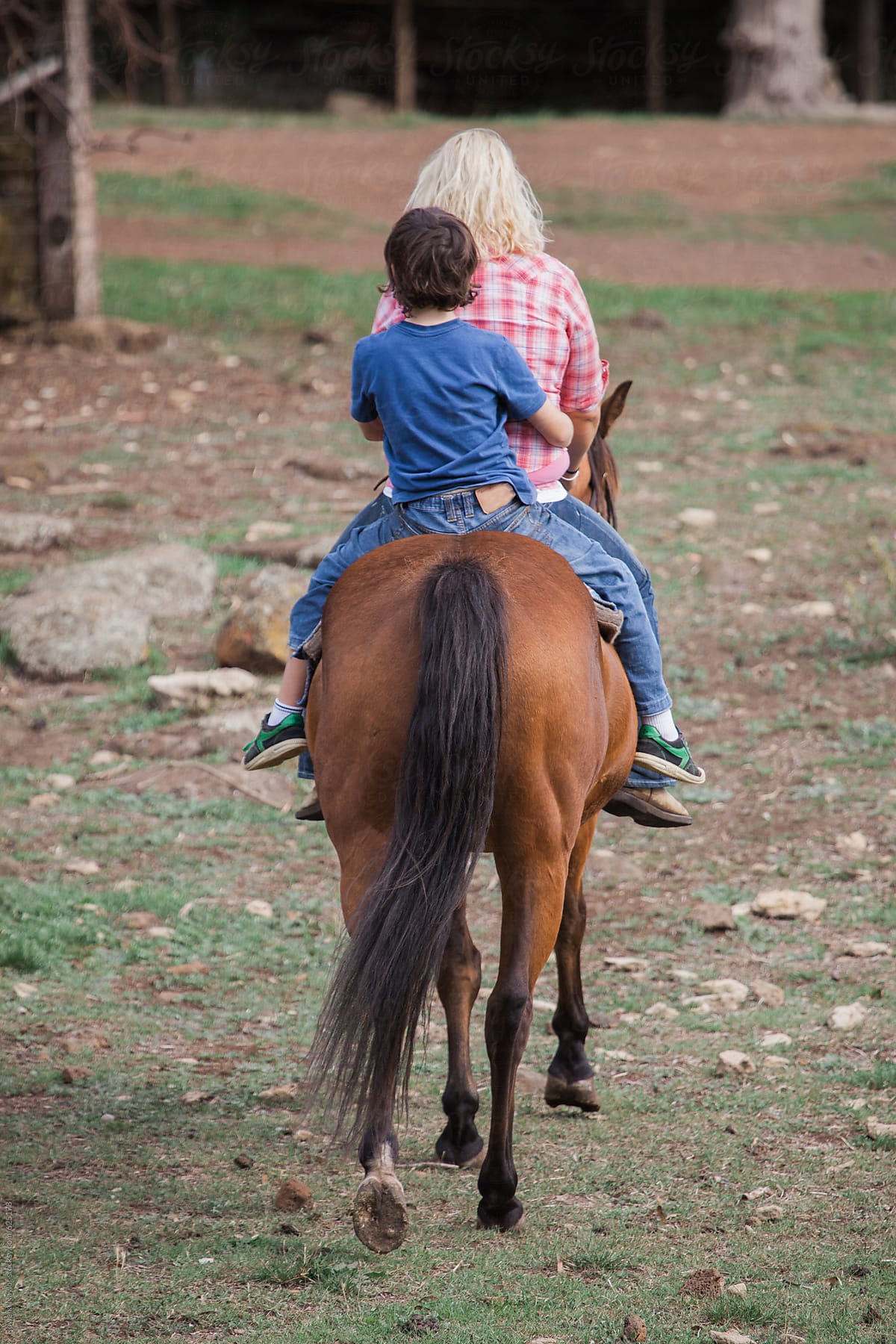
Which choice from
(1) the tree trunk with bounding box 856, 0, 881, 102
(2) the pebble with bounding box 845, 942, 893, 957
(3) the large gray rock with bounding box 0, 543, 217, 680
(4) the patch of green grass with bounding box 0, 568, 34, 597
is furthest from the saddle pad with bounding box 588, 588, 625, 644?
(1) the tree trunk with bounding box 856, 0, 881, 102

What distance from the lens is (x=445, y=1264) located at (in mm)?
3186

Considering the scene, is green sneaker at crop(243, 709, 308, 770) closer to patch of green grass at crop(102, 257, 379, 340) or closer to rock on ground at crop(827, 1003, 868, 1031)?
rock on ground at crop(827, 1003, 868, 1031)

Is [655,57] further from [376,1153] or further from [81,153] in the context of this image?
[376,1153]

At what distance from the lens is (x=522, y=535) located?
340 centimetres

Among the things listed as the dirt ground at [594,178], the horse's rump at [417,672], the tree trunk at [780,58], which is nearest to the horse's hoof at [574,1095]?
the horse's rump at [417,672]

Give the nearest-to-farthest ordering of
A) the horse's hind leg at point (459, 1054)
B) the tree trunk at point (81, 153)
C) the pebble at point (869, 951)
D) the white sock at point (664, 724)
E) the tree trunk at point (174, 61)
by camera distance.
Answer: the horse's hind leg at point (459, 1054)
the white sock at point (664, 724)
the pebble at point (869, 951)
the tree trunk at point (81, 153)
the tree trunk at point (174, 61)

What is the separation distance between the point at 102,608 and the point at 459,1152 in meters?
4.37

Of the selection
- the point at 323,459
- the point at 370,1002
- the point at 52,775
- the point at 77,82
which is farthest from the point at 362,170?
the point at 370,1002

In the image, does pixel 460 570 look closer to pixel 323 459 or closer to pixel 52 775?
pixel 52 775

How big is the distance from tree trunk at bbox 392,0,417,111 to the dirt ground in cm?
237

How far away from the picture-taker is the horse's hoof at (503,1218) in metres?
3.30

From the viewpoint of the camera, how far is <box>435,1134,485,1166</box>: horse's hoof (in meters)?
3.73

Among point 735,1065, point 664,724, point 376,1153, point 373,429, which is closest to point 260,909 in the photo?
point 735,1065

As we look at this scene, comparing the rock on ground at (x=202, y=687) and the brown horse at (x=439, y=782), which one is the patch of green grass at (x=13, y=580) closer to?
the rock on ground at (x=202, y=687)
